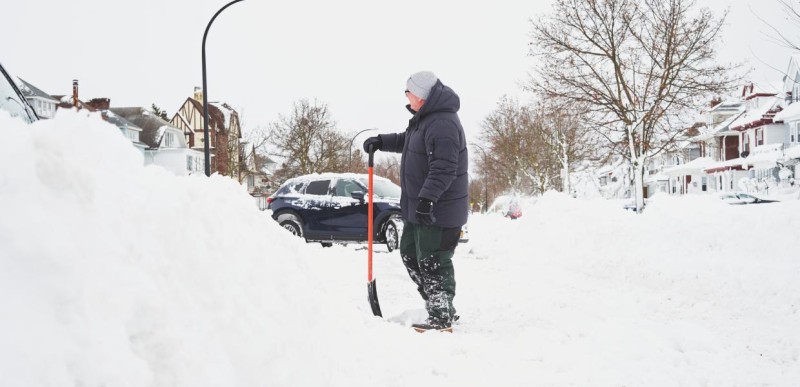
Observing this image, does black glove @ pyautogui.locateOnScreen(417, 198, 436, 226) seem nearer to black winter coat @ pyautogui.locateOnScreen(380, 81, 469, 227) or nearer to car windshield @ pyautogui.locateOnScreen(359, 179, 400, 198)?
black winter coat @ pyautogui.locateOnScreen(380, 81, 469, 227)

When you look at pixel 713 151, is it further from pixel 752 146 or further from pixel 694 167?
pixel 752 146

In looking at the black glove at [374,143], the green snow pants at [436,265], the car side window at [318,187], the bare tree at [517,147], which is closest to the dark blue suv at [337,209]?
the car side window at [318,187]

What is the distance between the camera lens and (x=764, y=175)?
46188mm

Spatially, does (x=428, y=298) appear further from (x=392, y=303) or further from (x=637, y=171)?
Result: (x=637, y=171)

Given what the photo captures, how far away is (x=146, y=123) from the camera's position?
185 feet

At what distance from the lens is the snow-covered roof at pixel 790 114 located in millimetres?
39219

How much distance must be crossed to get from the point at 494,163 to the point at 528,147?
7833mm

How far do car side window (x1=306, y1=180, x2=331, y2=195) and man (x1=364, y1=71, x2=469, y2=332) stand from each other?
779 cm

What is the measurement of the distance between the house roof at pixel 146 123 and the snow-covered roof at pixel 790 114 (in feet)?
161

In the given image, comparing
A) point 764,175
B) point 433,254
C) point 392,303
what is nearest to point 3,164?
point 433,254

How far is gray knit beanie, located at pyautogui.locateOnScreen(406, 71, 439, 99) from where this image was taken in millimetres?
5102

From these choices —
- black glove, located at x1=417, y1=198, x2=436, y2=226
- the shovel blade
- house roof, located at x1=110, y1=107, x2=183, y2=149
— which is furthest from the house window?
black glove, located at x1=417, y1=198, x2=436, y2=226

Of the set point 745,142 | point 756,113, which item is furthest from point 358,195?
point 745,142

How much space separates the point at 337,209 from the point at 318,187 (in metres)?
0.77
